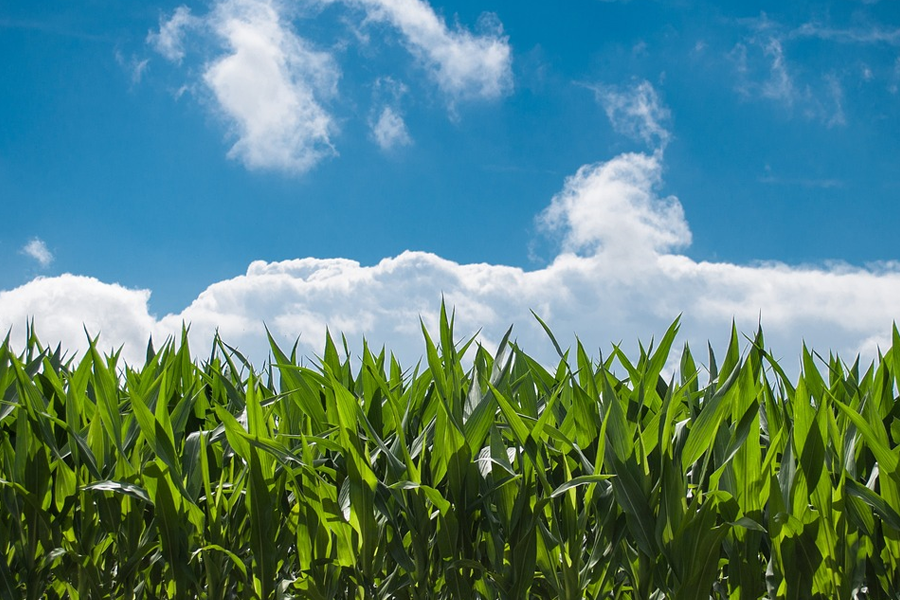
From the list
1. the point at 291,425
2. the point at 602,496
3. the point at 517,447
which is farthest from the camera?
the point at 291,425

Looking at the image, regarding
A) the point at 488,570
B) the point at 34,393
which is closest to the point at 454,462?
the point at 488,570

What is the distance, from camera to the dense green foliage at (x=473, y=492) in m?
1.39

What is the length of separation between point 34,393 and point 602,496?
136cm

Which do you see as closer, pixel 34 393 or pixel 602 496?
pixel 602 496

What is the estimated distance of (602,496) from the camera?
149cm

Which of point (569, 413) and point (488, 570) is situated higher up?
point (569, 413)

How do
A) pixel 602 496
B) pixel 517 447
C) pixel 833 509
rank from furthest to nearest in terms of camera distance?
pixel 517 447, pixel 602 496, pixel 833 509

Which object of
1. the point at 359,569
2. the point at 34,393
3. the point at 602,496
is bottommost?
the point at 359,569

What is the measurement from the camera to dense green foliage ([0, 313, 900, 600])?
1.39m

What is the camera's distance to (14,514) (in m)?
1.81

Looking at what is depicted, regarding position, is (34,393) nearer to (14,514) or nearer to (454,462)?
(14,514)

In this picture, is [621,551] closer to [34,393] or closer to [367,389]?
[367,389]

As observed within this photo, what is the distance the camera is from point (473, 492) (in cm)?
155

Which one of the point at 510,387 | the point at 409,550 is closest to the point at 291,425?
the point at 409,550
